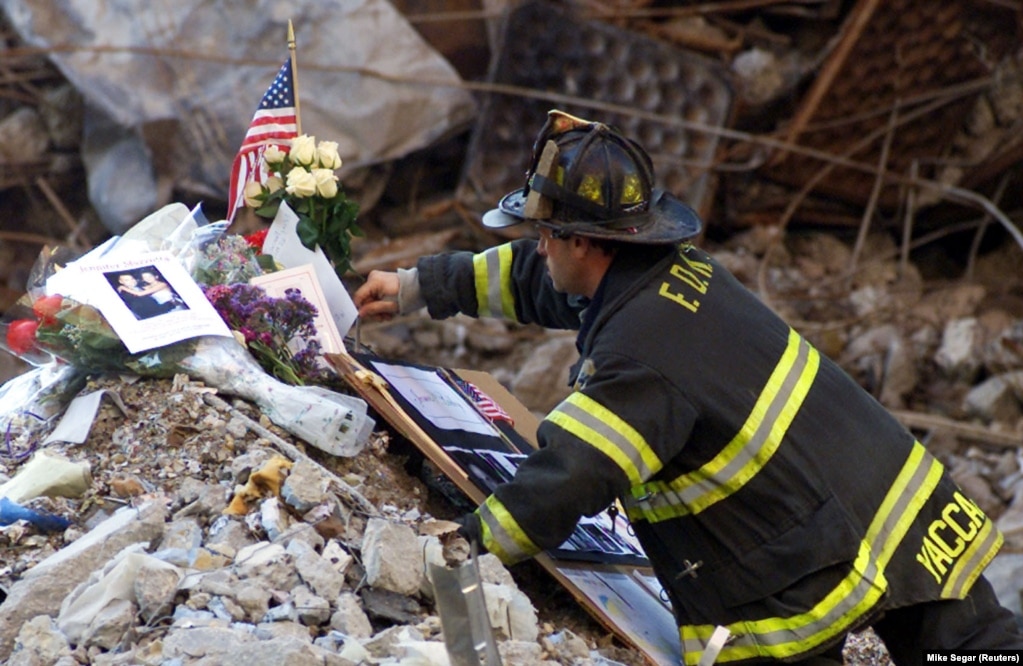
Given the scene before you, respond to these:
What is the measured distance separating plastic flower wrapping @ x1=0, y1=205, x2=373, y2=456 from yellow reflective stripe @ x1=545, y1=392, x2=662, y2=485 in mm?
663

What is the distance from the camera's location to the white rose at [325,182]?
3645 mm

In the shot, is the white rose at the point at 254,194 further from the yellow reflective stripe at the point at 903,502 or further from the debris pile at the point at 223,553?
the yellow reflective stripe at the point at 903,502

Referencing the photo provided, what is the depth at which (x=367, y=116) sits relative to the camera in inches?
278

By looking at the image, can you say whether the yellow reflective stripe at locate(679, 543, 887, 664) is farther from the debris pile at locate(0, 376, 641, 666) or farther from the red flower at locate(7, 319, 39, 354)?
the red flower at locate(7, 319, 39, 354)

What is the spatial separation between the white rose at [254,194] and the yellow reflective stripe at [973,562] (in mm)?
1952

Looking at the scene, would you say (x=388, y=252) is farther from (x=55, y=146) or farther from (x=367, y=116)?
(x=55, y=146)

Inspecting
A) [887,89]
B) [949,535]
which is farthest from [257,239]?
[887,89]

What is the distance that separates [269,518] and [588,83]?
4.76 meters

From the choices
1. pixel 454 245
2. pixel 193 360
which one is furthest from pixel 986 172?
pixel 193 360

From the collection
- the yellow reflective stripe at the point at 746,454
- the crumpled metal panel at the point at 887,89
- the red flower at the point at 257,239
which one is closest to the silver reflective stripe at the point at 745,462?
the yellow reflective stripe at the point at 746,454

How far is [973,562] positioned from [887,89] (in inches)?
193

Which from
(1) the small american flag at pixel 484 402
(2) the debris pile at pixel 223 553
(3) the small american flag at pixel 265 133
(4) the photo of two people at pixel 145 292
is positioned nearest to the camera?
(2) the debris pile at pixel 223 553

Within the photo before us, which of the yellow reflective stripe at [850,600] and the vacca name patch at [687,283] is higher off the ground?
the vacca name patch at [687,283]

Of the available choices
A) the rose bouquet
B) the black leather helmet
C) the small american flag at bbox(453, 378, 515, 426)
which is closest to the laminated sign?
the small american flag at bbox(453, 378, 515, 426)
